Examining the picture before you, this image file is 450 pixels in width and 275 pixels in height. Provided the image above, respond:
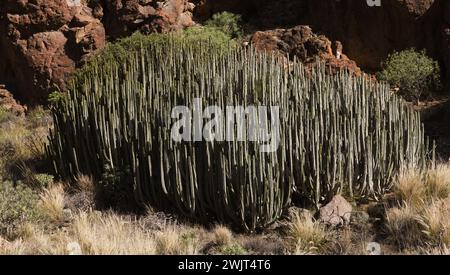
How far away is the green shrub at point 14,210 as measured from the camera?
6770 mm

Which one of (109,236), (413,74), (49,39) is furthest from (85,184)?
(413,74)

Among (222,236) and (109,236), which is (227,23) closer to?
(222,236)

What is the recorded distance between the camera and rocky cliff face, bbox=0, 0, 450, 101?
39.1 feet

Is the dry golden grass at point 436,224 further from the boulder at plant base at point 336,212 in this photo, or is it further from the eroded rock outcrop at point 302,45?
the eroded rock outcrop at point 302,45

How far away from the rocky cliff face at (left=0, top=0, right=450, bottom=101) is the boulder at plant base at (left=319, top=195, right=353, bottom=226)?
17.4 feet

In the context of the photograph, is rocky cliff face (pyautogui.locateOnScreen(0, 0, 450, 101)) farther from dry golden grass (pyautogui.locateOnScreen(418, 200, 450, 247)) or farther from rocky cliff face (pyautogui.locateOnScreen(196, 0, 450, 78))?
dry golden grass (pyautogui.locateOnScreen(418, 200, 450, 247))

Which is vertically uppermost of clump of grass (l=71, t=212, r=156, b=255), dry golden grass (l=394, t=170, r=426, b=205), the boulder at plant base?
dry golden grass (l=394, t=170, r=426, b=205)

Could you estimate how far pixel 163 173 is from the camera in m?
7.07

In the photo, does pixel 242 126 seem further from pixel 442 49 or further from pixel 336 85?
pixel 442 49

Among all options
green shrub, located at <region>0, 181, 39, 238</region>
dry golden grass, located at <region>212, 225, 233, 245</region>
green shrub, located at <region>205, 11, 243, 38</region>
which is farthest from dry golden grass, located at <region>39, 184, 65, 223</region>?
green shrub, located at <region>205, 11, 243, 38</region>

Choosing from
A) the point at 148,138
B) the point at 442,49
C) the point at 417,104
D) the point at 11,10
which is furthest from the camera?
the point at 11,10

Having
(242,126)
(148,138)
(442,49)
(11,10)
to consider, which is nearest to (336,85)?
(242,126)

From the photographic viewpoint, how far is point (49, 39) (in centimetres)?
1267
